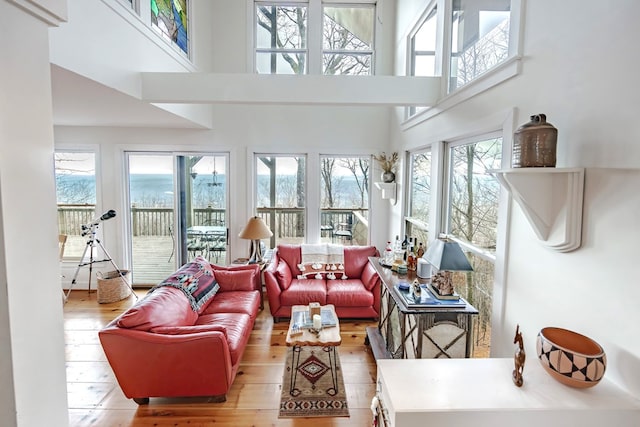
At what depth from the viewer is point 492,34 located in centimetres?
223

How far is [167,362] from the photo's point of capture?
2.40 meters

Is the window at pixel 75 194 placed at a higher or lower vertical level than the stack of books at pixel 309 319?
higher

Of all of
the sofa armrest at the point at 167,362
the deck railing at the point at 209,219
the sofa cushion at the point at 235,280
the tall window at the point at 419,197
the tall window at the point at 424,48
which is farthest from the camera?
the deck railing at the point at 209,219

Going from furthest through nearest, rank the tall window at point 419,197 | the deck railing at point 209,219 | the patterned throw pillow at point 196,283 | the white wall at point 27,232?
the deck railing at point 209,219
the tall window at point 419,197
the patterned throw pillow at point 196,283
the white wall at point 27,232

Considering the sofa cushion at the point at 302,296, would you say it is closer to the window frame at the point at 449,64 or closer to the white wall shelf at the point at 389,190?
the white wall shelf at the point at 389,190

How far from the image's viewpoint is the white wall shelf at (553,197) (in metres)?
1.37

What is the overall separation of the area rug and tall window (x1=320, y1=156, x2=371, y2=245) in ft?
7.69

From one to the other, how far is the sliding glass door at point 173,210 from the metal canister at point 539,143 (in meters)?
4.36

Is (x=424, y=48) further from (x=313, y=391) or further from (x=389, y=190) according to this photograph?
(x=313, y=391)

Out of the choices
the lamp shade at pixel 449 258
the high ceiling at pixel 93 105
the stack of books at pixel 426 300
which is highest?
the high ceiling at pixel 93 105

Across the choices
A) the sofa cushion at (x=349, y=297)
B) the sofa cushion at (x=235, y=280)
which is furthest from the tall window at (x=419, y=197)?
the sofa cushion at (x=235, y=280)

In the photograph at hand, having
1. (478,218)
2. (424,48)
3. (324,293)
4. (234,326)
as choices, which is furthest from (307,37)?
(234,326)

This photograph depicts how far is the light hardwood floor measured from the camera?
240 centimetres

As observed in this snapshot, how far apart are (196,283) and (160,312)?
0.81m
